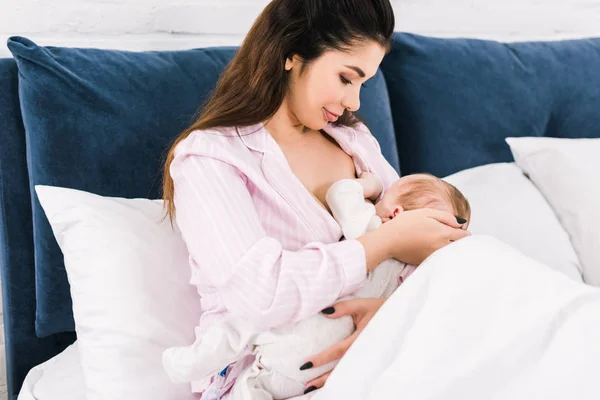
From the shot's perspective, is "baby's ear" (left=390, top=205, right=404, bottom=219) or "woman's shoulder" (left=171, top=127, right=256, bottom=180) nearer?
"woman's shoulder" (left=171, top=127, right=256, bottom=180)

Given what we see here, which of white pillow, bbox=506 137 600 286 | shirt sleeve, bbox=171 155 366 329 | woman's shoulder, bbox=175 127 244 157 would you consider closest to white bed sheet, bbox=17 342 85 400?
shirt sleeve, bbox=171 155 366 329

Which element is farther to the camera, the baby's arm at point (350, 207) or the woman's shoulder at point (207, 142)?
the baby's arm at point (350, 207)

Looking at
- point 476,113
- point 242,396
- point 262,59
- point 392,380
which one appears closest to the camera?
point 392,380

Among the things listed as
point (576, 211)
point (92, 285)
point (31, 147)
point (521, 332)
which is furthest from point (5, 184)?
point (576, 211)

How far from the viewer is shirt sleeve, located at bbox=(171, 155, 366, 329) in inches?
44.2

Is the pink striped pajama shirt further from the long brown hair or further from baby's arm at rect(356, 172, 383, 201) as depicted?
baby's arm at rect(356, 172, 383, 201)

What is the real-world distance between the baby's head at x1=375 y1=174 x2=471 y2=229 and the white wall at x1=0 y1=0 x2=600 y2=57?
0.77 meters

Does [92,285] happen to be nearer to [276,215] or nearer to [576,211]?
[276,215]

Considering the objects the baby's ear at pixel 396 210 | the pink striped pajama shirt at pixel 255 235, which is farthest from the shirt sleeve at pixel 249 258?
the baby's ear at pixel 396 210

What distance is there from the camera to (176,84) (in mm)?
1546

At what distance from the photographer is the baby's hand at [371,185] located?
4.87ft

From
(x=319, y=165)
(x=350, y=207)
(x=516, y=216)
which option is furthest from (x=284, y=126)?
(x=516, y=216)

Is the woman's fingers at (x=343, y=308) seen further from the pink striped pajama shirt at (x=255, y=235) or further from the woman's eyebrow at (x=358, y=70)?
the woman's eyebrow at (x=358, y=70)

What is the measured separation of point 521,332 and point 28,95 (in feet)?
3.41
